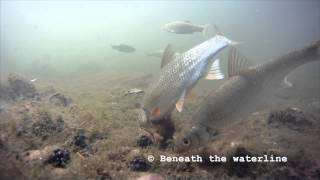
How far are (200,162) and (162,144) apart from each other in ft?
3.32

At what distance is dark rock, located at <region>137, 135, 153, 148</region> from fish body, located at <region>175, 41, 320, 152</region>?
1.82m

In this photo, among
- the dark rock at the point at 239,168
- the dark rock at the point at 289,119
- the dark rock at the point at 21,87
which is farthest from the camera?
the dark rock at the point at 21,87

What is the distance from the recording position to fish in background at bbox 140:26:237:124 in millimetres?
4664

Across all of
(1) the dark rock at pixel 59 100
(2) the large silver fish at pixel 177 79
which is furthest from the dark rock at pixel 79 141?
(1) the dark rock at pixel 59 100

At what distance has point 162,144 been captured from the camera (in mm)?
6465

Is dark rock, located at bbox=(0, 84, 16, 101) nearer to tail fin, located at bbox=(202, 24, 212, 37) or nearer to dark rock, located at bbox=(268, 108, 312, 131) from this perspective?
tail fin, located at bbox=(202, 24, 212, 37)

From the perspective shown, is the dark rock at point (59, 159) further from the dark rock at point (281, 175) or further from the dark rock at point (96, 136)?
the dark rock at point (281, 175)

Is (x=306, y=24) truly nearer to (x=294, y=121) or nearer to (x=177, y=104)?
(x=294, y=121)

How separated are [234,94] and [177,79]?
854mm

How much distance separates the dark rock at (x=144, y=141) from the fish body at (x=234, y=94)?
5.96ft

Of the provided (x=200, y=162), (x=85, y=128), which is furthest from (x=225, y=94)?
(x=85, y=128)

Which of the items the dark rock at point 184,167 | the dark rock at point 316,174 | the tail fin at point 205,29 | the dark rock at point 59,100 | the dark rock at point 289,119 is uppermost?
the tail fin at point 205,29

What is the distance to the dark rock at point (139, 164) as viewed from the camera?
18.7 ft

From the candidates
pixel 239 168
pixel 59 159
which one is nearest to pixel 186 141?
pixel 239 168
